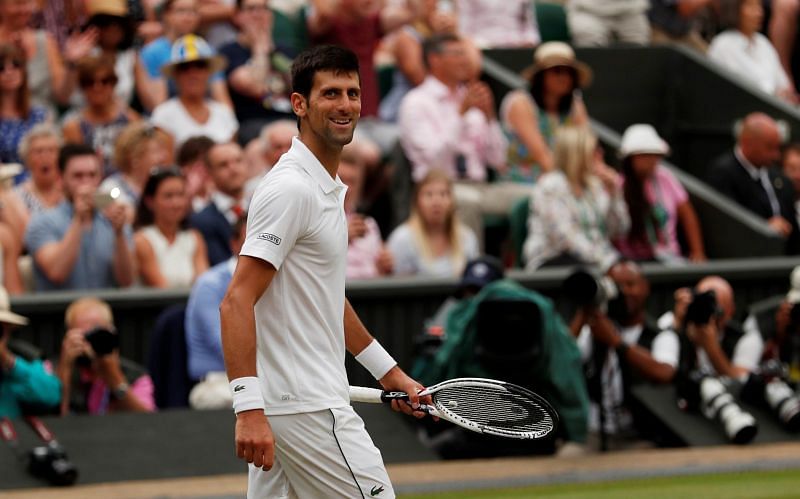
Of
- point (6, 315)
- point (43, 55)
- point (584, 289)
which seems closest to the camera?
point (6, 315)

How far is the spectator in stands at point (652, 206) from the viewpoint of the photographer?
11484 mm

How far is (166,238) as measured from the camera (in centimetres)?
987

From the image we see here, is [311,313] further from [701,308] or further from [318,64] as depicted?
[701,308]

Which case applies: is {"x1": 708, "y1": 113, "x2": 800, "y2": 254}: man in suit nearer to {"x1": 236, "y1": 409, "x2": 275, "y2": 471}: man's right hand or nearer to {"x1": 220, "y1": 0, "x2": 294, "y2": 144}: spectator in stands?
{"x1": 220, "y1": 0, "x2": 294, "y2": 144}: spectator in stands

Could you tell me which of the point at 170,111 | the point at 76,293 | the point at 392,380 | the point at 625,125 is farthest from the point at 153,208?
the point at 625,125

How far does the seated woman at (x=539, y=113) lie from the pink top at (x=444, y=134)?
13 centimetres

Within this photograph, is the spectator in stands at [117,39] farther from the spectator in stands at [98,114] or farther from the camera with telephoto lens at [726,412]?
the camera with telephoto lens at [726,412]

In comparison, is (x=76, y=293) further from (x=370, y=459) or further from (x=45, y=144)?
(x=370, y=459)

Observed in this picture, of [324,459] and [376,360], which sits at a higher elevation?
[376,360]

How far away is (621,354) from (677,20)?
646 cm

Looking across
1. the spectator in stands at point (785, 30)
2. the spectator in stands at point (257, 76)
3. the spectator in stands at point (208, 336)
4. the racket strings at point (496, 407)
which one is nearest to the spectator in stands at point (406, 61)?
the spectator in stands at point (257, 76)

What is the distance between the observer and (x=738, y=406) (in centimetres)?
947

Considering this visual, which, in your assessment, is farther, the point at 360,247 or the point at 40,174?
the point at 360,247

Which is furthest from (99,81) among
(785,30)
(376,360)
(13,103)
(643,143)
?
(785,30)
